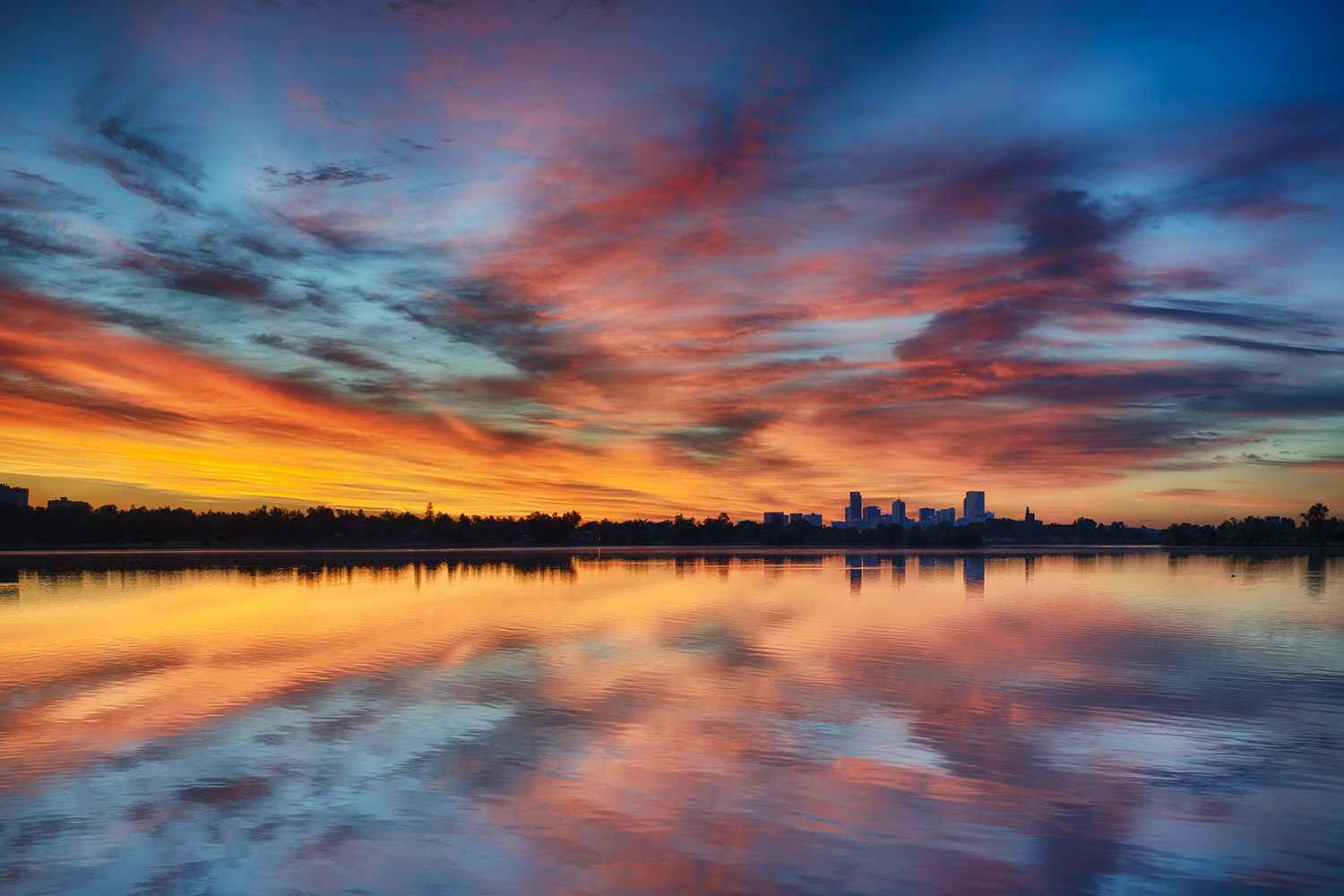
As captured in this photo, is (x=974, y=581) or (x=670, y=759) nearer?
(x=670, y=759)

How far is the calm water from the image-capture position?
31.6 ft

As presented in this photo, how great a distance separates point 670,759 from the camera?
13.8m

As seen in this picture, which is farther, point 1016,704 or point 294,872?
point 1016,704

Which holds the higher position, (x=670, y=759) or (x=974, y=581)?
(x=670, y=759)

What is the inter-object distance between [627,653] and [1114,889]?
686 inches

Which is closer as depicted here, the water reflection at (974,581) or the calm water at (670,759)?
the calm water at (670,759)

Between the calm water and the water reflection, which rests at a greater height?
the calm water

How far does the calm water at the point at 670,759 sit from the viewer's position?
9625 mm

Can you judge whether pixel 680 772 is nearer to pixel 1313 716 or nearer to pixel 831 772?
pixel 831 772

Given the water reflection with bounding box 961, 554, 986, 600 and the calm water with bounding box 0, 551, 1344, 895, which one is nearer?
the calm water with bounding box 0, 551, 1344, 895

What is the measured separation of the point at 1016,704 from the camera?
18.0 metres

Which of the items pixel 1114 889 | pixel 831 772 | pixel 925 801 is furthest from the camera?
pixel 831 772

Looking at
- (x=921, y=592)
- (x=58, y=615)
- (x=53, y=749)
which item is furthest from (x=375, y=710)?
(x=921, y=592)

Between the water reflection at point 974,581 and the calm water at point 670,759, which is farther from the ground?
the calm water at point 670,759
